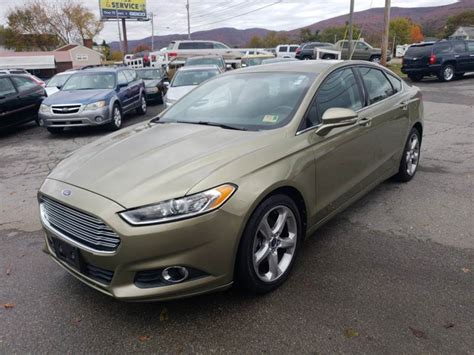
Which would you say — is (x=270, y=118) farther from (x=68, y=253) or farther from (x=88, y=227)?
(x=68, y=253)

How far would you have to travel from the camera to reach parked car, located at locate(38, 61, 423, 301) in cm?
233

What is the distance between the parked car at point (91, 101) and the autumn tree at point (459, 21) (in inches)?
3553

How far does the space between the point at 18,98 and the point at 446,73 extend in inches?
688

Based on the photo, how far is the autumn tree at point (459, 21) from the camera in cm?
8106

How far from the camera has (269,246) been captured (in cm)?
281

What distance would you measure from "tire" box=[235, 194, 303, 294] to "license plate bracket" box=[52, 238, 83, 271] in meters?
1.04

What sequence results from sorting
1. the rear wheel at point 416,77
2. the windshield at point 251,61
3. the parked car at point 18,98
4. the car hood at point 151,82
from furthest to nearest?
the rear wheel at point 416,77 → the windshield at point 251,61 → the car hood at point 151,82 → the parked car at point 18,98

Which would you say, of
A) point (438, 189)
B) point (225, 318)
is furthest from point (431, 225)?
point (225, 318)

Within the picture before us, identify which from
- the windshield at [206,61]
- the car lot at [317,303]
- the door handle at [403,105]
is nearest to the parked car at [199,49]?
the windshield at [206,61]

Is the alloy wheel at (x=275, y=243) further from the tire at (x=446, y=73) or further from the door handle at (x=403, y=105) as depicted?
the tire at (x=446, y=73)

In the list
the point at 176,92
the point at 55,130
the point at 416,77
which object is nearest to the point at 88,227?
the point at 176,92

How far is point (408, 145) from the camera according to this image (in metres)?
4.93

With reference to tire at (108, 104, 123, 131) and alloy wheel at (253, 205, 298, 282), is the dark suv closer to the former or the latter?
tire at (108, 104, 123, 131)

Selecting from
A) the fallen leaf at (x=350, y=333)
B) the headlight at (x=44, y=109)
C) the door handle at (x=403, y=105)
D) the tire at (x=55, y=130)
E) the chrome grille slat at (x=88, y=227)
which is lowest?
the fallen leaf at (x=350, y=333)
